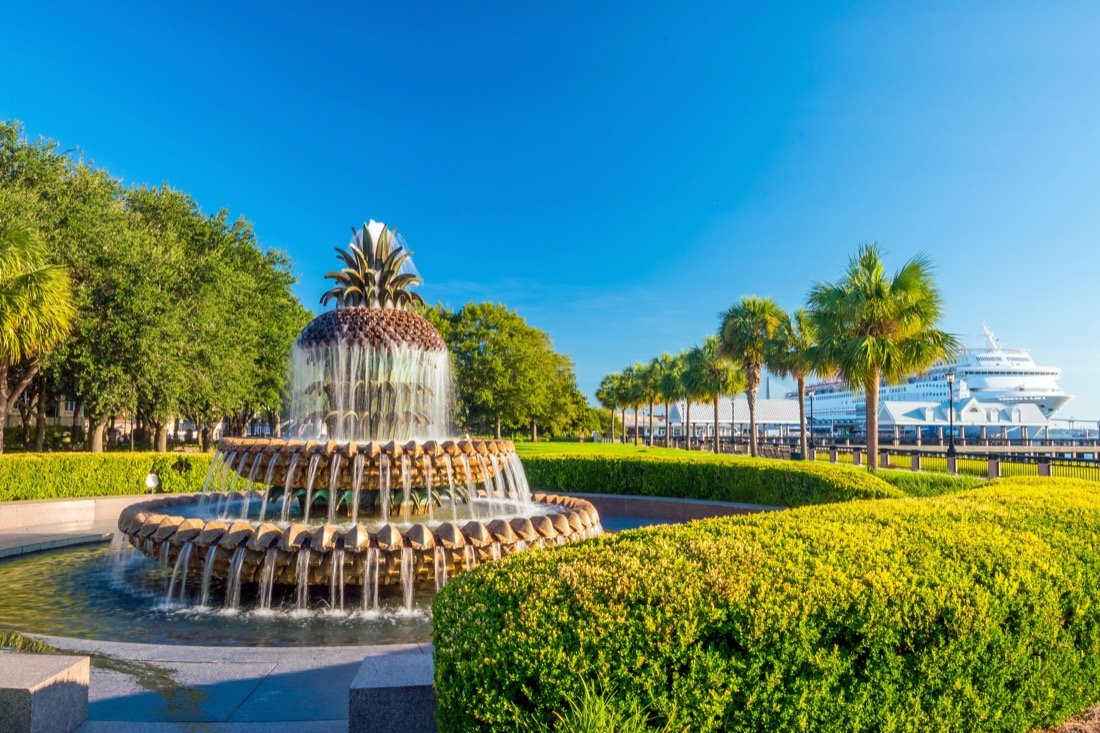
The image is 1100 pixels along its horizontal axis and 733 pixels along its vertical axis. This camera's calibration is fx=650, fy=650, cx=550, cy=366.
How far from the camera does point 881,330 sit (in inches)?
801

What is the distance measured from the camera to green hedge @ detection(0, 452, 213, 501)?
14.8 metres

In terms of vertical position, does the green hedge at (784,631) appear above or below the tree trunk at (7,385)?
below

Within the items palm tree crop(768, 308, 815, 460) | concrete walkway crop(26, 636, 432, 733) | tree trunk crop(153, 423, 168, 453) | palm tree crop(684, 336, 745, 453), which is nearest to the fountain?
concrete walkway crop(26, 636, 432, 733)

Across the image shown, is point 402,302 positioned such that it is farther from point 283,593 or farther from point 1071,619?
point 1071,619

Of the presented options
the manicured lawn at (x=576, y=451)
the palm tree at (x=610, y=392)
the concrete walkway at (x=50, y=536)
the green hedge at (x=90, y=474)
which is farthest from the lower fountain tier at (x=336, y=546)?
the palm tree at (x=610, y=392)

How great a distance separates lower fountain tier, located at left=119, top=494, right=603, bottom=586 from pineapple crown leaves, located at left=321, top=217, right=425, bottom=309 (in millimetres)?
3717

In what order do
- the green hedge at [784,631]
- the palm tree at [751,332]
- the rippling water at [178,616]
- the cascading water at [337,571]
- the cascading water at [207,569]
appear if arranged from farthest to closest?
the palm tree at [751,332], the cascading water at [207,569], the cascading water at [337,571], the rippling water at [178,616], the green hedge at [784,631]

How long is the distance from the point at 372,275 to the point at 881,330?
16788 millimetres

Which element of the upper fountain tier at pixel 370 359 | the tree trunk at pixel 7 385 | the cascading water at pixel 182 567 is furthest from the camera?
the tree trunk at pixel 7 385

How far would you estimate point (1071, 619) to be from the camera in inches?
166

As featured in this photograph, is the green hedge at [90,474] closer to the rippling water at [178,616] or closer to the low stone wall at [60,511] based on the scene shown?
the low stone wall at [60,511]

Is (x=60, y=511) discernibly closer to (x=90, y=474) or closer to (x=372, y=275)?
(x=90, y=474)

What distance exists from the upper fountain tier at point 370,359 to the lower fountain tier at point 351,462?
93 centimetres

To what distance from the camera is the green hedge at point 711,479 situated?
44.2ft
